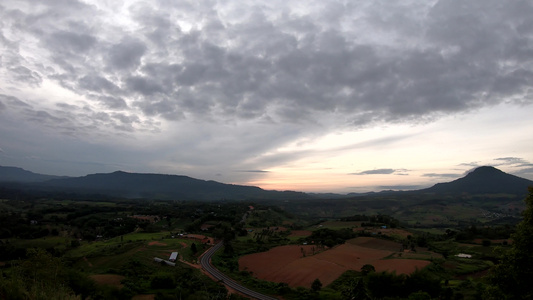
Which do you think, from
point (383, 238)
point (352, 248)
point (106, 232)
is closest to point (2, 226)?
point (106, 232)

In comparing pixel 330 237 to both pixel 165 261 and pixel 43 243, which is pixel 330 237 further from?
pixel 43 243

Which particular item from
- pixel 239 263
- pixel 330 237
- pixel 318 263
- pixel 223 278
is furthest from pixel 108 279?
pixel 330 237

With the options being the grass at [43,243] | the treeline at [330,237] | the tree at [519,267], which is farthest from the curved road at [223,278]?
the grass at [43,243]

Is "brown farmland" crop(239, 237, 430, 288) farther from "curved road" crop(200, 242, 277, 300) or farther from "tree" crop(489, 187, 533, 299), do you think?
"tree" crop(489, 187, 533, 299)

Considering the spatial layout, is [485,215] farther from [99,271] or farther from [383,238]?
[99,271]

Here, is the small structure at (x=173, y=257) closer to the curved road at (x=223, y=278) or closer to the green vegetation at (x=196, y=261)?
the green vegetation at (x=196, y=261)

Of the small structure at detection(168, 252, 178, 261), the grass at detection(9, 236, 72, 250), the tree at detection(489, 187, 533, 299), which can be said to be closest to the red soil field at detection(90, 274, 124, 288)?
the small structure at detection(168, 252, 178, 261)
